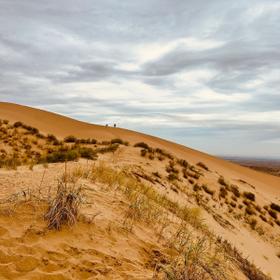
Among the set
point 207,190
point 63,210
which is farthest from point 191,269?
point 207,190

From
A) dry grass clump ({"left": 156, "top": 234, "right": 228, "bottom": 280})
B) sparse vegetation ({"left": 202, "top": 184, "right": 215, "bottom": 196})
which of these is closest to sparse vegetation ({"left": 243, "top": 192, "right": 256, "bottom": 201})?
sparse vegetation ({"left": 202, "top": 184, "right": 215, "bottom": 196})

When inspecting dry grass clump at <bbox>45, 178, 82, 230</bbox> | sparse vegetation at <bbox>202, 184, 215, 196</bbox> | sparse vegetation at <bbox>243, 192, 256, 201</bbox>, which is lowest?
sparse vegetation at <bbox>243, 192, 256, 201</bbox>

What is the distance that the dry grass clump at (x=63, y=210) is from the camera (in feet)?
17.1

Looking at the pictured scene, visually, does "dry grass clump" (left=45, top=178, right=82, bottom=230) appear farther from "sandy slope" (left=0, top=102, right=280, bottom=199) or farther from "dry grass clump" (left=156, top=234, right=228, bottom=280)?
"sandy slope" (left=0, top=102, right=280, bottom=199)

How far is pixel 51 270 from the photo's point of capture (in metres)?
4.32

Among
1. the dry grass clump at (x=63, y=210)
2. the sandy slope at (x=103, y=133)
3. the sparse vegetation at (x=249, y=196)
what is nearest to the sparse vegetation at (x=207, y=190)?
the sparse vegetation at (x=249, y=196)

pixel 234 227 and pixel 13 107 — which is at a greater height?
pixel 13 107

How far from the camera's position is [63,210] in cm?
529

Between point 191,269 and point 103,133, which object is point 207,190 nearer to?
point 191,269

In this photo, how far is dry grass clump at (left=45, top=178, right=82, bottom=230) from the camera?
520 cm

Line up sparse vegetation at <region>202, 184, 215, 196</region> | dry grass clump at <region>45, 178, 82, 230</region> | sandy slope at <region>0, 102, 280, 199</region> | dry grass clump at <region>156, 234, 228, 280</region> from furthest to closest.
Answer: sandy slope at <region>0, 102, 280, 199</region>
sparse vegetation at <region>202, 184, 215, 196</region>
dry grass clump at <region>45, 178, 82, 230</region>
dry grass clump at <region>156, 234, 228, 280</region>

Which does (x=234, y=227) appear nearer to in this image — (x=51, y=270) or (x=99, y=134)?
(x=51, y=270)

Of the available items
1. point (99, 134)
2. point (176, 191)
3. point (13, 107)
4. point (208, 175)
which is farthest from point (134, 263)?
point (13, 107)

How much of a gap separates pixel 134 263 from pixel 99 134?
2684 cm
